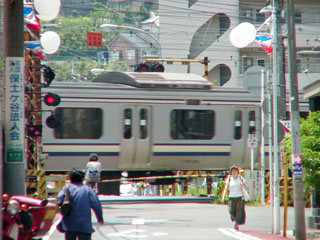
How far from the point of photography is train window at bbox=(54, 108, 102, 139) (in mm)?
23906

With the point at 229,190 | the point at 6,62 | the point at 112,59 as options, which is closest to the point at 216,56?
the point at 229,190

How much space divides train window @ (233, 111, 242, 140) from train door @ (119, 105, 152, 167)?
3.39 metres

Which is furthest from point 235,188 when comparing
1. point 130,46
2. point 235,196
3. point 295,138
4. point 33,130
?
point 130,46

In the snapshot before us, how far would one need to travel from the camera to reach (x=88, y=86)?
24.1 meters

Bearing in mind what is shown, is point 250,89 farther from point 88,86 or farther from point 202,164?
point 88,86

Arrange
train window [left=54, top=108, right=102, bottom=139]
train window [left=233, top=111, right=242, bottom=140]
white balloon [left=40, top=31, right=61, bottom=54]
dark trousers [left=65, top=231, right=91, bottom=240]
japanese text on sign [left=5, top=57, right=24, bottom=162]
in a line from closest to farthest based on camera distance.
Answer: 1. dark trousers [left=65, top=231, right=91, bottom=240]
2. japanese text on sign [left=5, top=57, right=24, bottom=162]
3. white balloon [left=40, top=31, right=61, bottom=54]
4. train window [left=54, top=108, right=102, bottom=139]
5. train window [left=233, top=111, right=242, bottom=140]

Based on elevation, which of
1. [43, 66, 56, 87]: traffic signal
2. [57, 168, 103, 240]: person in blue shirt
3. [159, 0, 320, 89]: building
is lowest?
[57, 168, 103, 240]: person in blue shirt

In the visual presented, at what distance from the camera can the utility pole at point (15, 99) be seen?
39.0ft

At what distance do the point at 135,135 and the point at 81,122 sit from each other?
1929 mm

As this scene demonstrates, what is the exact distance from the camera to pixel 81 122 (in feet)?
78.9

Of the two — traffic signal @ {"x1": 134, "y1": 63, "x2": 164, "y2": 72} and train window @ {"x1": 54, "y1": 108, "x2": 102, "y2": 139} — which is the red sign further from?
train window @ {"x1": 54, "y1": 108, "x2": 102, "y2": 139}

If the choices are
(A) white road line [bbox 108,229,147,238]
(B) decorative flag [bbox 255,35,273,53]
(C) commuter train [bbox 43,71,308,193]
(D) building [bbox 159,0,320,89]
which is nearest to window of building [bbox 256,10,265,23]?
(D) building [bbox 159,0,320,89]

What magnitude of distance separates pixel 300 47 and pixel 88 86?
27400 millimetres

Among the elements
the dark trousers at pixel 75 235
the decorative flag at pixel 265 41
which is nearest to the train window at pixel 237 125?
the decorative flag at pixel 265 41
